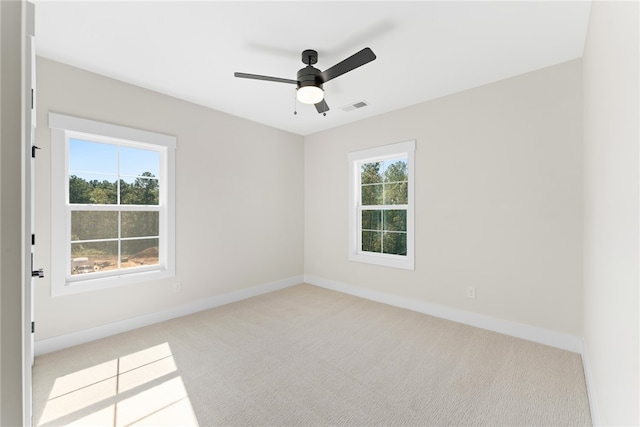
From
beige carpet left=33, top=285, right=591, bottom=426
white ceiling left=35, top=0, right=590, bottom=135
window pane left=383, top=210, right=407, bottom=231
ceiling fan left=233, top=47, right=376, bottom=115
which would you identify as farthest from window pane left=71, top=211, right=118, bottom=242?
window pane left=383, top=210, right=407, bottom=231

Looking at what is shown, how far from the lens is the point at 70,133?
272cm

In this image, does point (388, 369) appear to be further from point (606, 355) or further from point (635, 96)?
point (635, 96)

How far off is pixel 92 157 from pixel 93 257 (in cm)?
103

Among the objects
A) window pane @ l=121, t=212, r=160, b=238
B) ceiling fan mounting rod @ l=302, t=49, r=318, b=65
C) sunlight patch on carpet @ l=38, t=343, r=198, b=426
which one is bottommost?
sunlight patch on carpet @ l=38, t=343, r=198, b=426

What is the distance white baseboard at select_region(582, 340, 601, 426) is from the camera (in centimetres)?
168

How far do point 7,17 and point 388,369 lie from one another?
2694mm

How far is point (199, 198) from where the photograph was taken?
3.64 m

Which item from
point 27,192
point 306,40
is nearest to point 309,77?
point 306,40

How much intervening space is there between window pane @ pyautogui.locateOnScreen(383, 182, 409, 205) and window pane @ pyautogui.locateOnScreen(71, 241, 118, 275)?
3405 millimetres

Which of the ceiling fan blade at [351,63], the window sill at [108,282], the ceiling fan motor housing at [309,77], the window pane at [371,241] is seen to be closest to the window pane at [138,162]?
the window sill at [108,282]

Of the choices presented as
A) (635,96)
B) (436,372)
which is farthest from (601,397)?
(635,96)

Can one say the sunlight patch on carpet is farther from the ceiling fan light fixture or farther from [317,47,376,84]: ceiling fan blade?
[317,47,376,84]: ceiling fan blade

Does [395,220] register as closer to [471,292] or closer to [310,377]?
[471,292]

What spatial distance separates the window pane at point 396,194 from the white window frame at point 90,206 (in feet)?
9.29
